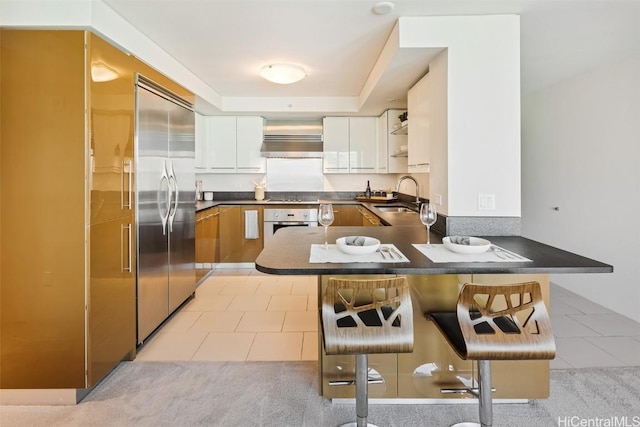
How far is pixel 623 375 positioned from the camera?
224 cm

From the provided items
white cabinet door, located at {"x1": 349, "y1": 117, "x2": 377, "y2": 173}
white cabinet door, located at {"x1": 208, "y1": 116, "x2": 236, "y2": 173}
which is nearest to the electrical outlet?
white cabinet door, located at {"x1": 349, "y1": 117, "x2": 377, "y2": 173}

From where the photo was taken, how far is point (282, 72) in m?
3.35

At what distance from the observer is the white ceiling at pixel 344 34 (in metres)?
2.29

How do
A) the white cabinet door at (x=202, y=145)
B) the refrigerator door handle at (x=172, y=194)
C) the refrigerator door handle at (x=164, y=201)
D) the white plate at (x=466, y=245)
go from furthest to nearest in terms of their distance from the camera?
the white cabinet door at (x=202, y=145)
the refrigerator door handle at (x=172, y=194)
the refrigerator door handle at (x=164, y=201)
the white plate at (x=466, y=245)

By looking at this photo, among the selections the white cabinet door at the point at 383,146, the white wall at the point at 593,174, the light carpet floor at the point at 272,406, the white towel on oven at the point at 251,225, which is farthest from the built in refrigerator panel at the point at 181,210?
the white wall at the point at 593,174

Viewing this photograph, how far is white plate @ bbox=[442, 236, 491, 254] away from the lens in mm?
1782

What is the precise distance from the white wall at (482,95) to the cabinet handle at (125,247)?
7.30 ft

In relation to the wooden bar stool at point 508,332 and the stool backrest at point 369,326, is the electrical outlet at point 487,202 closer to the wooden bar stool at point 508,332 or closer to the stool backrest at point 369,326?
the wooden bar stool at point 508,332

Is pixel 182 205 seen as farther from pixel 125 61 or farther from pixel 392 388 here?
pixel 392 388

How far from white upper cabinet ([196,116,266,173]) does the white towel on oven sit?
2.49ft

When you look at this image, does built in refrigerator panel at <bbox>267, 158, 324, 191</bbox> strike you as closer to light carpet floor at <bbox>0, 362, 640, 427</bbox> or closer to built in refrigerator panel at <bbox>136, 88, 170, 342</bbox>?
built in refrigerator panel at <bbox>136, 88, 170, 342</bbox>

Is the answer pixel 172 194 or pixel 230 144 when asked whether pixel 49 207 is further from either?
pixel 230 144

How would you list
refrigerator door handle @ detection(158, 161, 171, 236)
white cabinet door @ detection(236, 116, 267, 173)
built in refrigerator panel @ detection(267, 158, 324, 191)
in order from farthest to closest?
built in refrigerator panel @ detection(267, 158, 324, 191) → white cabinet door @ detection(236, 116, 267, 173) → refrigerator door handle @ detection(158, 161, 171, 236)

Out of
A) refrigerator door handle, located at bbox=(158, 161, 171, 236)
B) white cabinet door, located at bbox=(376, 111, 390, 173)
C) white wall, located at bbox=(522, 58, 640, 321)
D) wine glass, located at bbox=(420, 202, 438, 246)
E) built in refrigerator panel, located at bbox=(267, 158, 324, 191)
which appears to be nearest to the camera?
wine glass, located at bbox=(420, 202, 438, 246)
